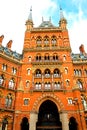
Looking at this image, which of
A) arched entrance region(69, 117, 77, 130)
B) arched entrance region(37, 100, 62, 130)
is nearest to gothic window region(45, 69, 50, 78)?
arched entrance region(37, 100, 62, 130)

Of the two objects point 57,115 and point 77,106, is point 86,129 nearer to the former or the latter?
point 77,106

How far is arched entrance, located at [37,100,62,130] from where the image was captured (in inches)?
1517

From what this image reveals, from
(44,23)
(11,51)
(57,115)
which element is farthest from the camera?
(44,23)

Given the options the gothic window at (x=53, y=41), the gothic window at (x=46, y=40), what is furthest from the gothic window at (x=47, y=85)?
the gothic window at (x=53, y=41)

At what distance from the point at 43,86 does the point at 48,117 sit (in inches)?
323

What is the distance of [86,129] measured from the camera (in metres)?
34.8

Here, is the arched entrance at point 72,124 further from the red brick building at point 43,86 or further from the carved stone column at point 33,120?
the carved stone column at point 33,120

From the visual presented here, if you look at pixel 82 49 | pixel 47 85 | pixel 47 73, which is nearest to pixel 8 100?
pixel 47 85

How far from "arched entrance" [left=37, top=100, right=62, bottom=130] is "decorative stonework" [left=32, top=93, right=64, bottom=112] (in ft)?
4.90

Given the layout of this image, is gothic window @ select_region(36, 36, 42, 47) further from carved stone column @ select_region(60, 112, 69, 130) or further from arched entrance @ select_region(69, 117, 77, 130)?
arched entrance @ select_region(69, 117, 77, 130)

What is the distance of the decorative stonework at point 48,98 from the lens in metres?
37.3

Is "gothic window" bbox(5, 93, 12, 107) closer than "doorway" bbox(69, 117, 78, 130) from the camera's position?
No

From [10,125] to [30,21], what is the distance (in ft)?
111

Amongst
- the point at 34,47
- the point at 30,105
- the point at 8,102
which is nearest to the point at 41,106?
the point at 30,105
